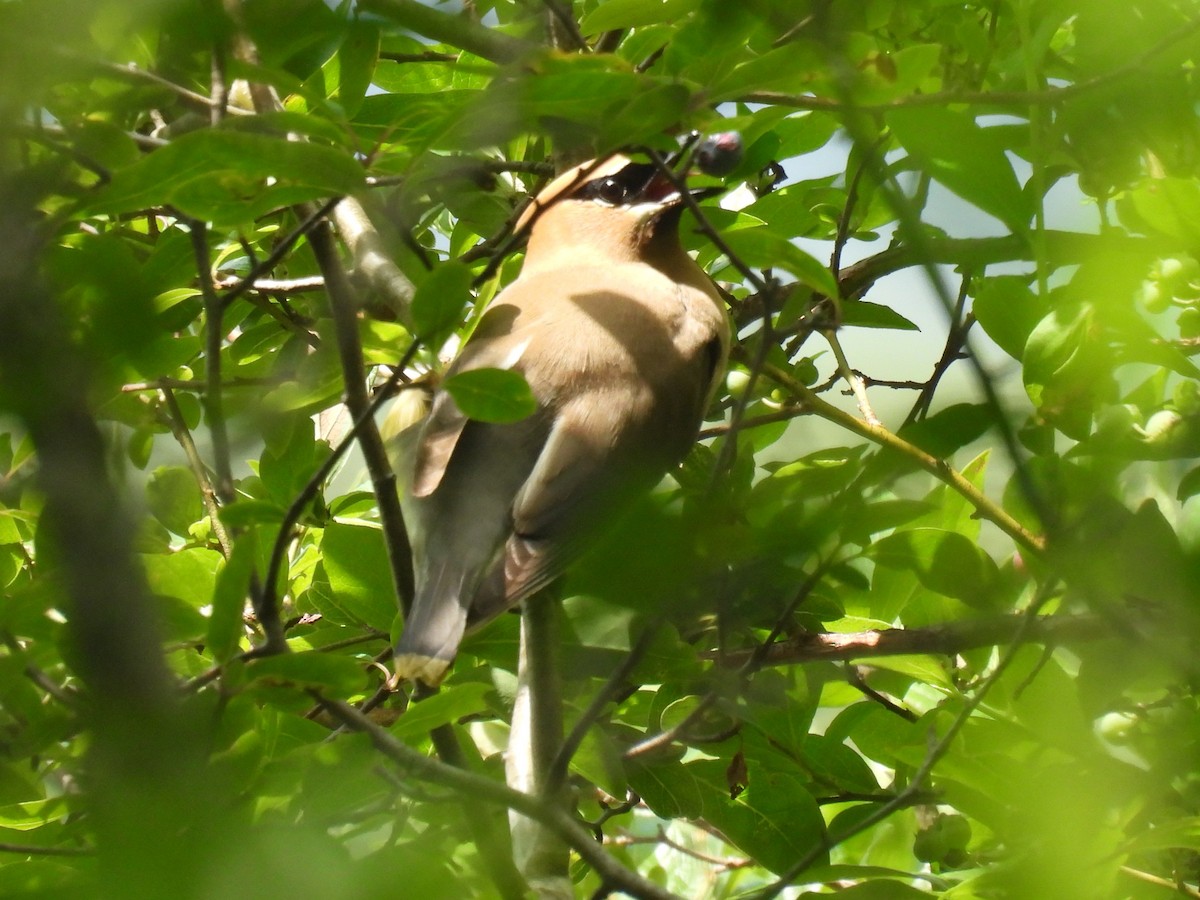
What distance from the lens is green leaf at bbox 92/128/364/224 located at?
1.03 meters

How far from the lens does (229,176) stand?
1.21 m

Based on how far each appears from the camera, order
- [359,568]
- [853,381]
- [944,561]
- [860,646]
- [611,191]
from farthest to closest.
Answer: [611,191]
[853,381]
[359,568]
[860,646]
[944,561]

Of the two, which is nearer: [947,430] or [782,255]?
[947,430]

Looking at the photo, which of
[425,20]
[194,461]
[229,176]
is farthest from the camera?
[194,461]

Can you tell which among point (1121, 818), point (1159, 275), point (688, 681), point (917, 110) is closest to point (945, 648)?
point (688, 681)

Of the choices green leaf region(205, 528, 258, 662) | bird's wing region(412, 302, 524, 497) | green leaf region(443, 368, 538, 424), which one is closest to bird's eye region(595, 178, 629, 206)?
bird's wing region(412, 302, 524, 497)

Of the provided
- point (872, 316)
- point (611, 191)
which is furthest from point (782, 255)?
point (611, 191)

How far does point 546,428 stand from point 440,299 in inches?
46.4

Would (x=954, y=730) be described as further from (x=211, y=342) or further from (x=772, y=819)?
(x=211, y=342)

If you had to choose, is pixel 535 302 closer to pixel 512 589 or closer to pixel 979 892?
pixel 512 589

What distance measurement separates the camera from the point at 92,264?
24.2 inches

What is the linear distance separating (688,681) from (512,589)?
19.0 inches

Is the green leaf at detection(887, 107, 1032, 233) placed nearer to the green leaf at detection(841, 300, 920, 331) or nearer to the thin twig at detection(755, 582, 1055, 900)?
the thin twig at detection(755, 582, 1055, 900)

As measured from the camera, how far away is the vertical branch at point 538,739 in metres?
1.51
